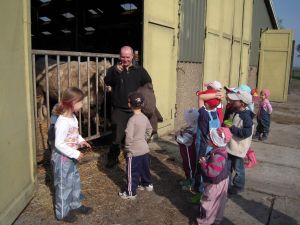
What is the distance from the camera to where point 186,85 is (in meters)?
8.27

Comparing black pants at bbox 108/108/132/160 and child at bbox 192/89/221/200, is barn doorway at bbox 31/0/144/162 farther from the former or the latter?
child at bbox 192/89/221/200

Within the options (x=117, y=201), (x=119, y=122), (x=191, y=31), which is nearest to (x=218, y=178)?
(x=117, y=201)

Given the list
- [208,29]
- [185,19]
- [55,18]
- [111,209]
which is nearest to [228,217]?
[111,209]

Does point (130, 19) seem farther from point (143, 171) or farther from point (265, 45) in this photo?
point (265, 45)

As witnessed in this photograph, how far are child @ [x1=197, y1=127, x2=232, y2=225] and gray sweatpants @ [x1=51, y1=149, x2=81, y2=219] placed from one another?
52.4 inches

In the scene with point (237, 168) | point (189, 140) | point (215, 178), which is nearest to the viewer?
point (215, 178)

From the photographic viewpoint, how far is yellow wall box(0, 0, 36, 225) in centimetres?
314

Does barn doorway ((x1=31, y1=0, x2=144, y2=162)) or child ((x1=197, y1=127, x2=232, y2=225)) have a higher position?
barn doorway ((x1=31, y1=0, x2=144, y2=162))

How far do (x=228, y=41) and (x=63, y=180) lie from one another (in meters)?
8.83

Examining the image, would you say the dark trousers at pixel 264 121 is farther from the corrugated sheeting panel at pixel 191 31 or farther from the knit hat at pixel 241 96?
the knit hat at pixel 241 96

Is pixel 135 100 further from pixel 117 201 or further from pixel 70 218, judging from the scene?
pixel 70 218

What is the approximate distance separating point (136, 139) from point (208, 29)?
230 inches

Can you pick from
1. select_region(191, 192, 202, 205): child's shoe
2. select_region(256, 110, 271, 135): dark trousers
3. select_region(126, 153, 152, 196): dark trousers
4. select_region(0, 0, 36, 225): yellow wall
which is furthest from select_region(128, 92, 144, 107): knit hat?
select_region(256, 110, 271, 135): dark trousers

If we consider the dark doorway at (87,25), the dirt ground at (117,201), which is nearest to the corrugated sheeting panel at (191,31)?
the dark doorway at (87,25)
